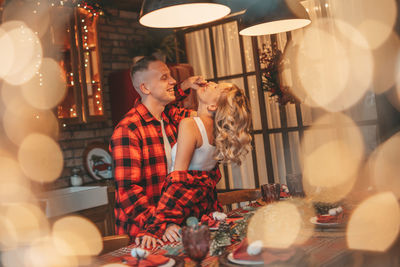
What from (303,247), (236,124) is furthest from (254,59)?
(303,247)

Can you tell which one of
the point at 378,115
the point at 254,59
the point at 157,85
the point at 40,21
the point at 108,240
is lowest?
the point at 108,240

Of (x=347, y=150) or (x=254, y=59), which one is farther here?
(x=254, y=59)

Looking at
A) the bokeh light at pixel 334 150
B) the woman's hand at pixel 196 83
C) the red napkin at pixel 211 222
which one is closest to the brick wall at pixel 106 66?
the woman's hand at pixel 196 83

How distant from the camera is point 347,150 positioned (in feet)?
13.5

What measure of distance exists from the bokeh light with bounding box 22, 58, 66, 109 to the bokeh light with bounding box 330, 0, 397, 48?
2.63 meters

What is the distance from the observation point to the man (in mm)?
2396

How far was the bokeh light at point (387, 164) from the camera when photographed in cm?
371

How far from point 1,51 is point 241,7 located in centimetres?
231

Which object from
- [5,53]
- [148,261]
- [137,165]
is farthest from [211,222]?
[5,53]

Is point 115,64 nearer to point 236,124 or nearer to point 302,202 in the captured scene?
point 236,124

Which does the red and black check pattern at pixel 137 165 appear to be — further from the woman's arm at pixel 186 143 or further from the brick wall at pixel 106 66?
the brick wall at pixel 106 66

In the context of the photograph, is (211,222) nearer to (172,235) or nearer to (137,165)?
(172,235)

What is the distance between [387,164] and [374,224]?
2.42 metres

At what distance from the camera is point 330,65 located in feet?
13.6
